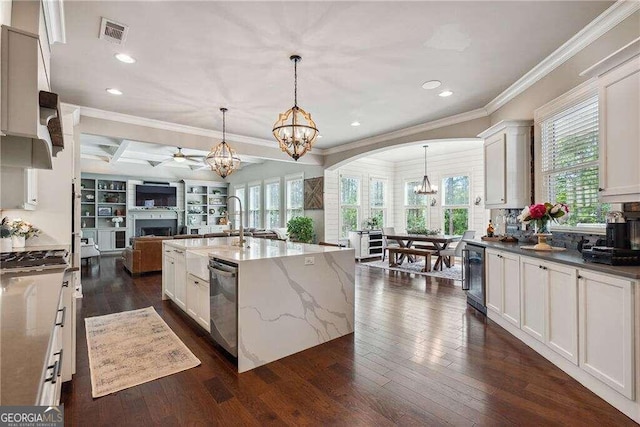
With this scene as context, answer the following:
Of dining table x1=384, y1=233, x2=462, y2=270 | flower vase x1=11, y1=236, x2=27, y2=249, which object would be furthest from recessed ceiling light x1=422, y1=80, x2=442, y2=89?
flower vase x1=11, y1=236, x2=27, y2=249

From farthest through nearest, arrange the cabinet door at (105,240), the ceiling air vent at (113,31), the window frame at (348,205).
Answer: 1. the cabinet door at (105,240)
2. the window frame at (348,205)
3. the ceiling air vent at (113,31)

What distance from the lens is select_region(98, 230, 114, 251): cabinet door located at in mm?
9945

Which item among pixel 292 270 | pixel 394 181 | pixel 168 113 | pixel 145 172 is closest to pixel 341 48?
pixel 292 270

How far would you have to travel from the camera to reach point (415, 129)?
6156 millimetres

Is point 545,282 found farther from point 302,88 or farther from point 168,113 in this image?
point 168,113

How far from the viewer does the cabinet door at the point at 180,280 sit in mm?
3768

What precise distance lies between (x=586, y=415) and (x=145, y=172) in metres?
12.3

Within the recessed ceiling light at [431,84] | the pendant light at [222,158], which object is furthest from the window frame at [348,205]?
the recessed ceiling light at [431,84]

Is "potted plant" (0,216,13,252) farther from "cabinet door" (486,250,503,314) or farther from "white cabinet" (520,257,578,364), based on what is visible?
"cabinet door" (486,250,503,314)

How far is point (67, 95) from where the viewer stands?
4.44 m

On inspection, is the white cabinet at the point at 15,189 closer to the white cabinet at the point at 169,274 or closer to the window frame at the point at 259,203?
the white cabinet at the point at 169,274

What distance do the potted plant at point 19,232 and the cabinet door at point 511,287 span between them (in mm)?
5406

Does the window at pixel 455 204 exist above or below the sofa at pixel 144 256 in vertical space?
above

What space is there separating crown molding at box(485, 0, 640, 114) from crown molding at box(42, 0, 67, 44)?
180 inches
